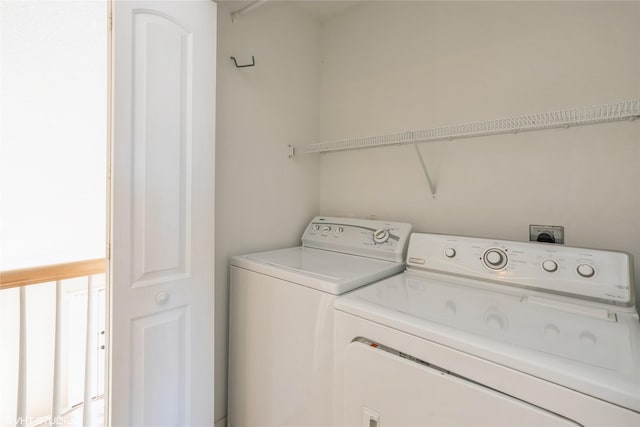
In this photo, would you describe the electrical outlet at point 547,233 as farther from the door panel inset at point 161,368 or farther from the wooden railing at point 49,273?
→ the wooden railing at point 49,273

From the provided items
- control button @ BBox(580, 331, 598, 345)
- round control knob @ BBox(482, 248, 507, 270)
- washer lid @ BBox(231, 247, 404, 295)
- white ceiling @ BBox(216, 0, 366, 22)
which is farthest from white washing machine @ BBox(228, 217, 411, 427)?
white ceiling @ BBox(216, 0, 366, 22)

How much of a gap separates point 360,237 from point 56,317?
1.56m

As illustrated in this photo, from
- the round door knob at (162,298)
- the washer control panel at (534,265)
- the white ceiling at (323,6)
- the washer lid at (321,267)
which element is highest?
the white ceiling at (323,6)

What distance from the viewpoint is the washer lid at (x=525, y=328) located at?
0.64 meters

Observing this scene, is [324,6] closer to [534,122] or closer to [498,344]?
[534,122]

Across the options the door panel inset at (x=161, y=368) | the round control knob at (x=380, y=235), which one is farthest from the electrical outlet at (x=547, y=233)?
the door panel inset at (x=161, y=368)

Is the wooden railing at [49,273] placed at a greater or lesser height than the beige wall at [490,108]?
lesser

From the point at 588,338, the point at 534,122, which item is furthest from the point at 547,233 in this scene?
the point at 588,338

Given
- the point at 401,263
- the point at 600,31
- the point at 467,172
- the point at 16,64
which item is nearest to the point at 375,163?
the point at 467,172

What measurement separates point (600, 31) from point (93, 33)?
7.68 feet

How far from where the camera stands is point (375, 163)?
194cm

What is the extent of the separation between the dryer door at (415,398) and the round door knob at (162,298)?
0.83m

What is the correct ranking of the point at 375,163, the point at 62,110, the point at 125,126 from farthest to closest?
the point at 375,163 → the point at 62,110 → the point at 125,126

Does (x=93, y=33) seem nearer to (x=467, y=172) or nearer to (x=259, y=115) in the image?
(x=259, y=115)
